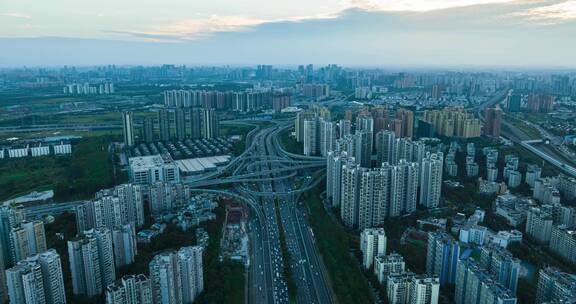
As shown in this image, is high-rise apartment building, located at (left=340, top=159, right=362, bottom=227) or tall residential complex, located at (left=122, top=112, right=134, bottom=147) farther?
tall residential complex, located at (left=122, top=112, right=134, bottom=147)

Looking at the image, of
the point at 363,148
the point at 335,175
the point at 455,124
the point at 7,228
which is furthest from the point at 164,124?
the point at 455,124

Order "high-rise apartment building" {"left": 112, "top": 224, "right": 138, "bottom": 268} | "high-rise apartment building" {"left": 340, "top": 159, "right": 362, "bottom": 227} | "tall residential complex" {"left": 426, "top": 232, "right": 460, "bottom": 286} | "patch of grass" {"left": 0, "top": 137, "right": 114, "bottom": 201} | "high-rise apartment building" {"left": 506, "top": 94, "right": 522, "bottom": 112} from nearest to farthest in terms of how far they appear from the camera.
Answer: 1. "tall residential complex" {"left": 426, "top": 232, "right": 460, "bottom": 286}
2. "high-rise apartment building" {"left": 112, "top": 224, "right": 138, "bottom": 268}
3. "high-rise apartment building" {"left": 340, "top": 159, "right": 362, "bottom": 227}
4. "patch of grass" {"left": 0, "top": 137, "right": 114, "bottom": 201}
5. "high-rise apartment building" {"left": 506, "top": 94, "right": 522, "bottom": 112}

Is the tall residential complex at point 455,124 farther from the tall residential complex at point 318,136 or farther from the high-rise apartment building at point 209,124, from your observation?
the high-rise apartment building at point 209,124

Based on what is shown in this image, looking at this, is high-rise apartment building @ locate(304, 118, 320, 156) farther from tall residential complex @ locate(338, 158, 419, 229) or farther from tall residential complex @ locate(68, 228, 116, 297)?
tall residential complex @ locate(68, 228, 116, 297)

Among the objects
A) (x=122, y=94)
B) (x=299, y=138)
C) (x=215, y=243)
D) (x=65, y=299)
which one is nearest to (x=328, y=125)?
(x=299, y=138)

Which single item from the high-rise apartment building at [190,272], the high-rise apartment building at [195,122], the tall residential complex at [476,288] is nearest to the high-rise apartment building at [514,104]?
the high-rise apartment building at [195,122]

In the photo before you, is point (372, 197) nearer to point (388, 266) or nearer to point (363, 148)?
point (388, 266)

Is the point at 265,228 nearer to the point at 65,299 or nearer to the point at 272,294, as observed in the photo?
the point at 272,294

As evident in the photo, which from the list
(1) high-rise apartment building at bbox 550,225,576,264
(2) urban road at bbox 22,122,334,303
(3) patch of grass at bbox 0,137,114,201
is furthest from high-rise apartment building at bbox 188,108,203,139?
(1) high-rise apartment building at bbox 550,225,576,264
